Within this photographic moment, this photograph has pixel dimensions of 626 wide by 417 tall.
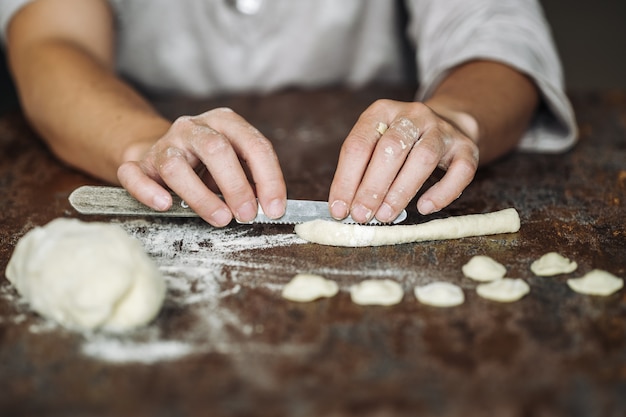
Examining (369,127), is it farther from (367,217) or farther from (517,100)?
(517,100)

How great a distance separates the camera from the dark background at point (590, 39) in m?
3.76

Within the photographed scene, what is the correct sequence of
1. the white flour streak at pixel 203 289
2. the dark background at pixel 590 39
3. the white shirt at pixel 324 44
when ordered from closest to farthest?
the white flour streak at pixel 203 289 < the white shirt at pixel 324 44 < the dark background at pixel 590 39

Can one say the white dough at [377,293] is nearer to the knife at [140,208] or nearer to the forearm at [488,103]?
the knife at [140,208]

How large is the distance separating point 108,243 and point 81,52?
89 cm

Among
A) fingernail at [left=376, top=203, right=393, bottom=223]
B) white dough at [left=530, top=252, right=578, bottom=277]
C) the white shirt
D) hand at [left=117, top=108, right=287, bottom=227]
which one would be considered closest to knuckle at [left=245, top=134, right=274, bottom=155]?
hand at [left=117, top=108, right=287, bottom=227]

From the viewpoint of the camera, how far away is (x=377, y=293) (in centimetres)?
102

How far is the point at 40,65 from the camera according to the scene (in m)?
1.67

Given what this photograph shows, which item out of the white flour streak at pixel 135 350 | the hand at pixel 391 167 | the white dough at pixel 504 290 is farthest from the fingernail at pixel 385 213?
the white flour streak at pixel 135 350

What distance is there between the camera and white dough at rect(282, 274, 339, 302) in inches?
40.7

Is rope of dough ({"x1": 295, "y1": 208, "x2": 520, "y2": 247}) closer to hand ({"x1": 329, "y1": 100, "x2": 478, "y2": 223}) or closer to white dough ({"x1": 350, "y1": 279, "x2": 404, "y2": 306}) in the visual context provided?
hand ({"x1": 329, "y1": 100, "x2": 478, "y2": 223})

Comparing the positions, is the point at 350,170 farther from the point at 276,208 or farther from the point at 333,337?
the point at 333,337

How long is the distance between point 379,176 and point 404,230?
0.11 meters

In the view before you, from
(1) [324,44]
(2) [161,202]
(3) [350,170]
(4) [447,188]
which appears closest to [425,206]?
(4) [447,188]

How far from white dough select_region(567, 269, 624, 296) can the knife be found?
0.45 metres
